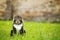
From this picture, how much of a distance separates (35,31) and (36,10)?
24 centimetres

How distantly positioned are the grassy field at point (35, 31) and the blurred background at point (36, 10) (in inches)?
2.4

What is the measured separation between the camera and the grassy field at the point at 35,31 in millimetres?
2525

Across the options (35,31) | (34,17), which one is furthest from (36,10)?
(35,31)

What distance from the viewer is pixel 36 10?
8.46 ft

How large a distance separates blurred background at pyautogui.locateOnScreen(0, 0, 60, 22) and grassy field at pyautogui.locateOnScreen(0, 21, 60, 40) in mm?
60

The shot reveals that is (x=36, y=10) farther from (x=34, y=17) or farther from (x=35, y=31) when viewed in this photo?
(x=35, y=31)

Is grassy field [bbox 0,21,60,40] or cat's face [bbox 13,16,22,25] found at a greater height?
cat's face [bbox 13,16,22,25]

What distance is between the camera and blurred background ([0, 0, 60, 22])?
101 inches

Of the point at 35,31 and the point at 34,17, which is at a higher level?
the point at 34,17

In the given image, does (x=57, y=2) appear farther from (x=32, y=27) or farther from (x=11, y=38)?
(x=11, y=38)

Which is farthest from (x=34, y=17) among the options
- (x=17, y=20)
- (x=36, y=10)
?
(x=17, y=20)

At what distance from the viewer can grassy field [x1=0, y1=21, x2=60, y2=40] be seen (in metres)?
2.53

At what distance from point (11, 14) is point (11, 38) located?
0.89ft

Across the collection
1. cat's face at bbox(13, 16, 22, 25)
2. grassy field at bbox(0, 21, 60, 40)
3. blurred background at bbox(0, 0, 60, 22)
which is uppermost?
blurred background at bbox(0, 0, 60, 22)
